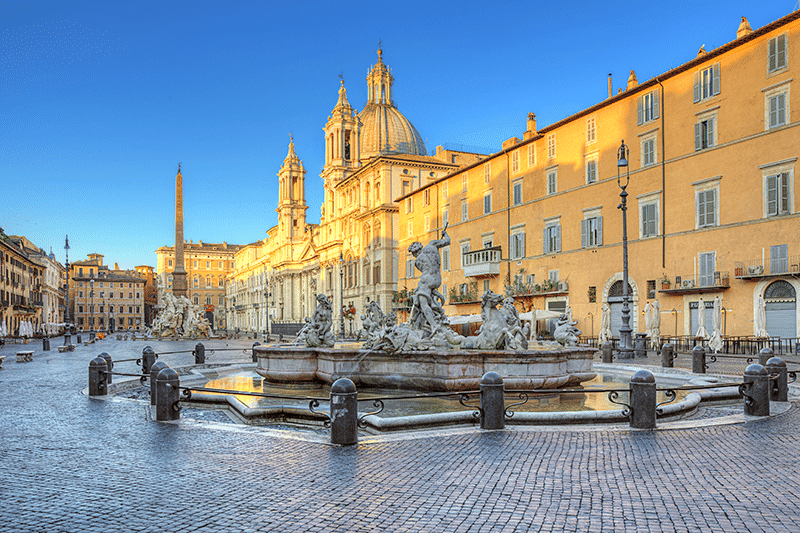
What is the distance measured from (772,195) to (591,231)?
1123 centimetres

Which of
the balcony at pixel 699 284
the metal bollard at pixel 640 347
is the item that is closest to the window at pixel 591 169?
the balcony at pixel 699 284

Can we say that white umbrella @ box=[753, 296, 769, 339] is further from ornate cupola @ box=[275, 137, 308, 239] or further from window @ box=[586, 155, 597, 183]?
ornate cupola @ box=[275, 137, 308, 239]

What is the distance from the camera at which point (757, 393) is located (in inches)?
392

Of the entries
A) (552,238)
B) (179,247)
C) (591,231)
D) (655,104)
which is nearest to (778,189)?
(655,104)

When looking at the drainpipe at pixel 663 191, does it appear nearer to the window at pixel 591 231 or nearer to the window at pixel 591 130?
the window at pixel 591 231

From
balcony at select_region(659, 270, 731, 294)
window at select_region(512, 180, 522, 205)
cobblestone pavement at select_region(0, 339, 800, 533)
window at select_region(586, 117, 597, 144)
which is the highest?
window at select_region(586, 117, 597, 144)

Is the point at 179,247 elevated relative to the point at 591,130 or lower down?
lower down

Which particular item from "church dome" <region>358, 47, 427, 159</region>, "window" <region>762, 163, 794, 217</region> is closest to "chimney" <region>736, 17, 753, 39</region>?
"window" <region>762, 163, 794, 217</region>

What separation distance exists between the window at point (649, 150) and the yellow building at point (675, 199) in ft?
0.22

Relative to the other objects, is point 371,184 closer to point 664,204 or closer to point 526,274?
point 526,274

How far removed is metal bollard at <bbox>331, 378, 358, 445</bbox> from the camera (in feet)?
26.8

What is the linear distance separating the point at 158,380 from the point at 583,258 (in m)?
31.7

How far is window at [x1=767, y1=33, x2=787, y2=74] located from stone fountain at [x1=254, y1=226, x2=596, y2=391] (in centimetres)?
1963

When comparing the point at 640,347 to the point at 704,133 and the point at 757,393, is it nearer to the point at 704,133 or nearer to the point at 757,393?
the point at 704,133
